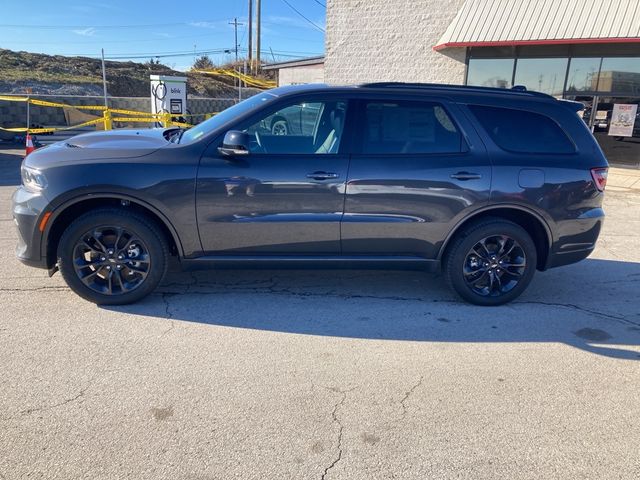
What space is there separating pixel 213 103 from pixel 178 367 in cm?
1889

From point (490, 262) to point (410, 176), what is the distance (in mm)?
1102

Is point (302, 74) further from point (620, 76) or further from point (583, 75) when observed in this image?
point (620, 76)

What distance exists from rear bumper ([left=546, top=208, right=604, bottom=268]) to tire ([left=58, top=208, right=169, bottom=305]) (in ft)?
11.3

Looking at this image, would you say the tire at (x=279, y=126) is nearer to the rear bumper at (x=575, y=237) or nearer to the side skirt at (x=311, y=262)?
the side skirt at (x=311, y=262)

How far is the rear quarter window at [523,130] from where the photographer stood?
4.30m

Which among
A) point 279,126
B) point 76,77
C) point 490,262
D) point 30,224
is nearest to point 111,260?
point 30,224

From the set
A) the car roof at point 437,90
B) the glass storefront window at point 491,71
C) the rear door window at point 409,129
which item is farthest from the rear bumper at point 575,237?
the glass storefront window at point 491,71

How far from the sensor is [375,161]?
4.09m

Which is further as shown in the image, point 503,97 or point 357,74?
point 357,74

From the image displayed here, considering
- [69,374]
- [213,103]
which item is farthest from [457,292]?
[213,103]

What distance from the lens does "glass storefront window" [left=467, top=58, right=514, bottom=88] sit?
13891mm

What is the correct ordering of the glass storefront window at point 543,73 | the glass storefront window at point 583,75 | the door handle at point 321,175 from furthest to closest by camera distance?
the glass storefront window at point 543,73, the glass storefront window at point 583,75, the door handle at point 321,175

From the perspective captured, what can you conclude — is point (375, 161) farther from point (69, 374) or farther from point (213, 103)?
point (213, 103)

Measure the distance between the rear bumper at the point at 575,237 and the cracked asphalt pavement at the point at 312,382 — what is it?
1.52 feet
